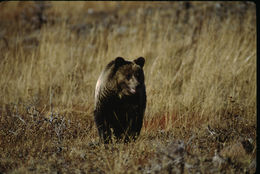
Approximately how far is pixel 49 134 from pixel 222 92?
10.5 ft

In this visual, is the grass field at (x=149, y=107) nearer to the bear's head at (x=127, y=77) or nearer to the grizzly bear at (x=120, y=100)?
the grizzly bear at (x=120, y=100)

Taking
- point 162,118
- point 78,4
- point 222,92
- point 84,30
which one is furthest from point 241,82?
point 78,4

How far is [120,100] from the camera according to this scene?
3.69 m

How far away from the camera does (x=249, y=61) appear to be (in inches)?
246

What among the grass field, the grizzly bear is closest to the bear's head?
the grizzly bear

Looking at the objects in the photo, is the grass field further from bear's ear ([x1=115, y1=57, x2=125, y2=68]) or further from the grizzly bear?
bear's ear ([x1=115, y1=57, x2=125, y2=68])

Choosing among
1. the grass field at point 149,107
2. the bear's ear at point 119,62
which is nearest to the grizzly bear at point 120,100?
the bear's ear at point 119,62

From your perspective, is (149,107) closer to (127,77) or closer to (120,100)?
(120,100)

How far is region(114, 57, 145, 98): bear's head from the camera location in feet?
11.6

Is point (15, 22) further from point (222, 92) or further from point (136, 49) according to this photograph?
point (222, 92)

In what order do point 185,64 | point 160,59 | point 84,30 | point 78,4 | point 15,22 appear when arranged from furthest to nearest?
1. point 78,4
2. point 15,22
3. point 84,30
4. point 185,64
5. point 160,59

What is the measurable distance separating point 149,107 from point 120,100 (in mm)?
1295

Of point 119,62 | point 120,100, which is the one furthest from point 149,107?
point 119,62

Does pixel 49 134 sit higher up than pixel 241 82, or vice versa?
pixel 241 82
